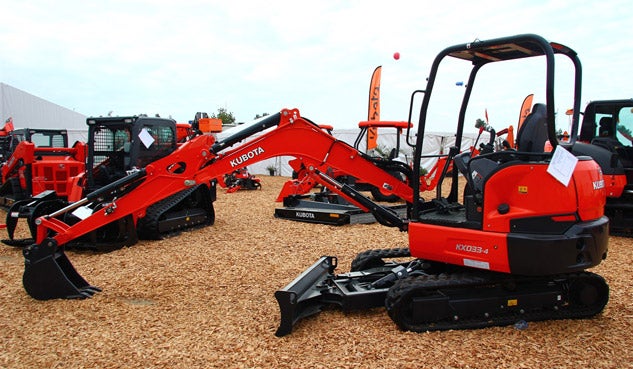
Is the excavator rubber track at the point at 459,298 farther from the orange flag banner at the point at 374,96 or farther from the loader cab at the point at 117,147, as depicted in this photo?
the orange flag banner at the point at 374,96

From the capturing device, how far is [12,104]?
22.4m

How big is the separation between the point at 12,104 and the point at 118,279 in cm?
2103

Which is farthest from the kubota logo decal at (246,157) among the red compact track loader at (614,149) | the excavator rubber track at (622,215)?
the excavator rubber track at (622,215)

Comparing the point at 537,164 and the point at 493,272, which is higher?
the point at 537,164

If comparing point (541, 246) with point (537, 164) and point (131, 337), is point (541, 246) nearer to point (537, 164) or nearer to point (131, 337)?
point (537, 164)

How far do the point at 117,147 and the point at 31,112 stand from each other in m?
19.6

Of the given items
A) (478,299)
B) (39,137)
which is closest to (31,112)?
(39,137)

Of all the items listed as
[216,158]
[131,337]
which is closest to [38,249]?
[131,337]

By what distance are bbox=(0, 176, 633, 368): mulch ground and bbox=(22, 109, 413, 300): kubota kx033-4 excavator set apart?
0.34 meters

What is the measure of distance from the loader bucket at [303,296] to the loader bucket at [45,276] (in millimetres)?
2448

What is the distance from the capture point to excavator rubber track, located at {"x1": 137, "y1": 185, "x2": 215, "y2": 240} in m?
8.01

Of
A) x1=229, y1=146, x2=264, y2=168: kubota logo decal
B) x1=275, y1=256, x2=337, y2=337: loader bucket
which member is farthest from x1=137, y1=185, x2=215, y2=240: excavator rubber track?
x1=275, y1=256, x2=337, y2=337: loader bucket

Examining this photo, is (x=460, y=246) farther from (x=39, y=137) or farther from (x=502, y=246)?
(x=39, y=137)

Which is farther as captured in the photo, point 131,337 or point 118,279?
point 118,279
